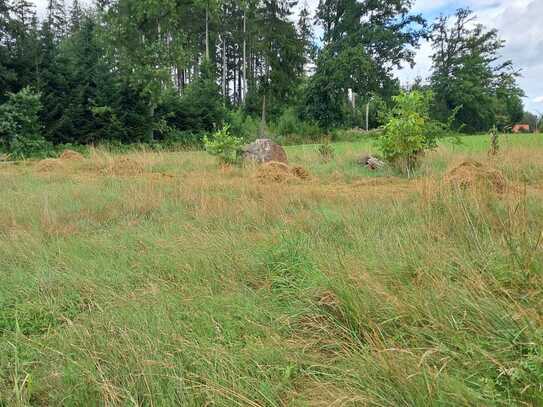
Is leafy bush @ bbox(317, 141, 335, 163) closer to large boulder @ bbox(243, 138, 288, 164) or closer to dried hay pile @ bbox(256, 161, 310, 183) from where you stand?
large boulder @ bbox(243, 138, 288, 164)

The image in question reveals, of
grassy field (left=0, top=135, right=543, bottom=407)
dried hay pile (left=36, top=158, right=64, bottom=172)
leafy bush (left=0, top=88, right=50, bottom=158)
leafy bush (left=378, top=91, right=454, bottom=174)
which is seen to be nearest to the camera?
grassy field (left=0, top=135, right=543, bottom=407)

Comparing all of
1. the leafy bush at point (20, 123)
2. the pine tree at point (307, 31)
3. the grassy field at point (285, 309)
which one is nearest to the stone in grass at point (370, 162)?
the grassy field at point (285, 309)

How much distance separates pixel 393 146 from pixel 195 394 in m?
7.64

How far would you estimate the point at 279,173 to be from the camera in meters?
7.60

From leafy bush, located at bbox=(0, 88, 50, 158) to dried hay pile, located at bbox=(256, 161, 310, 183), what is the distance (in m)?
10.4

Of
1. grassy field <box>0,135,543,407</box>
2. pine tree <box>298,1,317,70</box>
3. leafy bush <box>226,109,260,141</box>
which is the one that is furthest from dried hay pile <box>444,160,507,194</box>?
pine tree <box>298,1,317,70</box>

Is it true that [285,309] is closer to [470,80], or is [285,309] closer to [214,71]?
[214,71]

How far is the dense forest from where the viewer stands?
15461 millimetres

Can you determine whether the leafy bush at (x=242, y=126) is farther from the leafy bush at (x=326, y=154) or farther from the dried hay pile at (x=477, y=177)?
the dried hay pile at (x=477, y=177)

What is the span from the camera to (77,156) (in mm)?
11250

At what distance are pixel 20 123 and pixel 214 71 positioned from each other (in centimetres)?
1618

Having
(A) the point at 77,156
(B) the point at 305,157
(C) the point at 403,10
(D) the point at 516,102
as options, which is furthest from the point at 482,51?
(A) the point at 77,156

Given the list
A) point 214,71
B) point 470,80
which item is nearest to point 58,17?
point 214,71

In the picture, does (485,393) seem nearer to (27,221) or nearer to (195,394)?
(195,394)
